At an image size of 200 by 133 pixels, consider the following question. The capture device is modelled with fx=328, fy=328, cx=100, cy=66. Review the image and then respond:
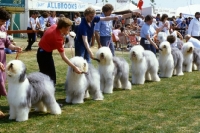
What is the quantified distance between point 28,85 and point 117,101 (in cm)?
229

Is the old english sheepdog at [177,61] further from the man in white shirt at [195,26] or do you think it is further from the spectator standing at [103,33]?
the man in white shirt at [195,26]

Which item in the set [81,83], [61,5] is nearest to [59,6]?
[61,5]

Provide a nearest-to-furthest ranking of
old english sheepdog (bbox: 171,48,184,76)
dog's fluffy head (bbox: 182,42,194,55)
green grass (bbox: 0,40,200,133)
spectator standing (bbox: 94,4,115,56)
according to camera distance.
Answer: green grass (bbox: 0,40,200,133) → spectator standing (bbox: 94,4,115,56) → old english sheepdog (bbox: 171,48,184,76) → dog's fluffy head (bbox: 182,42,194,55)

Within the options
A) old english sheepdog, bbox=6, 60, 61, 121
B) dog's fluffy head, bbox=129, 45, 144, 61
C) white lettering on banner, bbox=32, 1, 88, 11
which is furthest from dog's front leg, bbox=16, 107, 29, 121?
white lettering on banner, bbox=32, 1, 88, 11

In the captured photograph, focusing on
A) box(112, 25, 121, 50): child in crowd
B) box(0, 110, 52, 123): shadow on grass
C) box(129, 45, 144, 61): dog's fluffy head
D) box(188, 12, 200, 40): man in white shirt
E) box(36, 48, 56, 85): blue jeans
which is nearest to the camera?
A: box(0, 110, 52, 123): shadow on grass

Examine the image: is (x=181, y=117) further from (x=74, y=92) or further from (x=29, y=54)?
(x=29, y=54)

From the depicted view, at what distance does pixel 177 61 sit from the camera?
10336mm

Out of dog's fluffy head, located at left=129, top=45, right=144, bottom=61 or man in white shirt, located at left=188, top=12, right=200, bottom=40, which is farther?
man in white shirt, located at left=188, top=12, right=200, bottom=40

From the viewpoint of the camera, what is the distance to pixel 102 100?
6992mm

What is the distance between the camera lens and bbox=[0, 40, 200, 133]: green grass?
5125 mm

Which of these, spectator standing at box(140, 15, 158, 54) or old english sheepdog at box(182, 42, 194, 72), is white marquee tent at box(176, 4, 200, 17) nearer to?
old english sheepdog at box(182, 42, 194, 72)

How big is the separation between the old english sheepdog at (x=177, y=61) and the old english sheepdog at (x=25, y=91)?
211 inches

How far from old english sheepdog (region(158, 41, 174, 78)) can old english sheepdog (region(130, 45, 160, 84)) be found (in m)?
0.62

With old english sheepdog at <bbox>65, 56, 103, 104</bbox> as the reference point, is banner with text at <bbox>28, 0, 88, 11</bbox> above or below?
above
